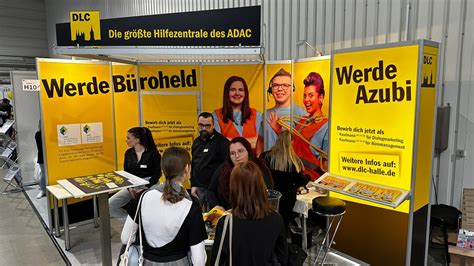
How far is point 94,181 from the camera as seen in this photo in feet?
10.5

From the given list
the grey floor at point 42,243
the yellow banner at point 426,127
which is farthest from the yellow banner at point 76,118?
the yellow banner at point 426,127

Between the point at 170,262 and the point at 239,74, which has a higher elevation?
the point at 239,74

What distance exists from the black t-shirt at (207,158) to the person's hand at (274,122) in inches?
41.9

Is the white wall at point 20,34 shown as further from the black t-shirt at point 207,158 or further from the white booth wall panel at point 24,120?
Answer: the black t-shirt at point 207,158

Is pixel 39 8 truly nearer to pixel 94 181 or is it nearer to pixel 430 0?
pixel 94 181

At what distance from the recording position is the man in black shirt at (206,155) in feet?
13.2

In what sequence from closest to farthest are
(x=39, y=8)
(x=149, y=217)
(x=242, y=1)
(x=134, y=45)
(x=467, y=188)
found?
(x=149, y=217) → (x=134, y=45) → (x=467, y=188) → (x=242, y=1) → (x=39, y=8)

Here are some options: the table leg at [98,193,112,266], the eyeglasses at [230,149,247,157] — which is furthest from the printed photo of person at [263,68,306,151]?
the table leg at [98,193,112,266]

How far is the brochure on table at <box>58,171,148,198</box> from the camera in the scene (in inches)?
116

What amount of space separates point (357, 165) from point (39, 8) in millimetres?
14437

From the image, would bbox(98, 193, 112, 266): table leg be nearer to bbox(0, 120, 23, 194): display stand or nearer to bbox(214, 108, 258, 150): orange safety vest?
bbox(214, 108, 258, 150): orange safety vest

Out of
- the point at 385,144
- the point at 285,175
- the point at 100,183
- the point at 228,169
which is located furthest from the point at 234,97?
the point at 385,144

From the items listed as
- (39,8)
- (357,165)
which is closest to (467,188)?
(357,165)

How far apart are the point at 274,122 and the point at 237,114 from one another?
552 mm
